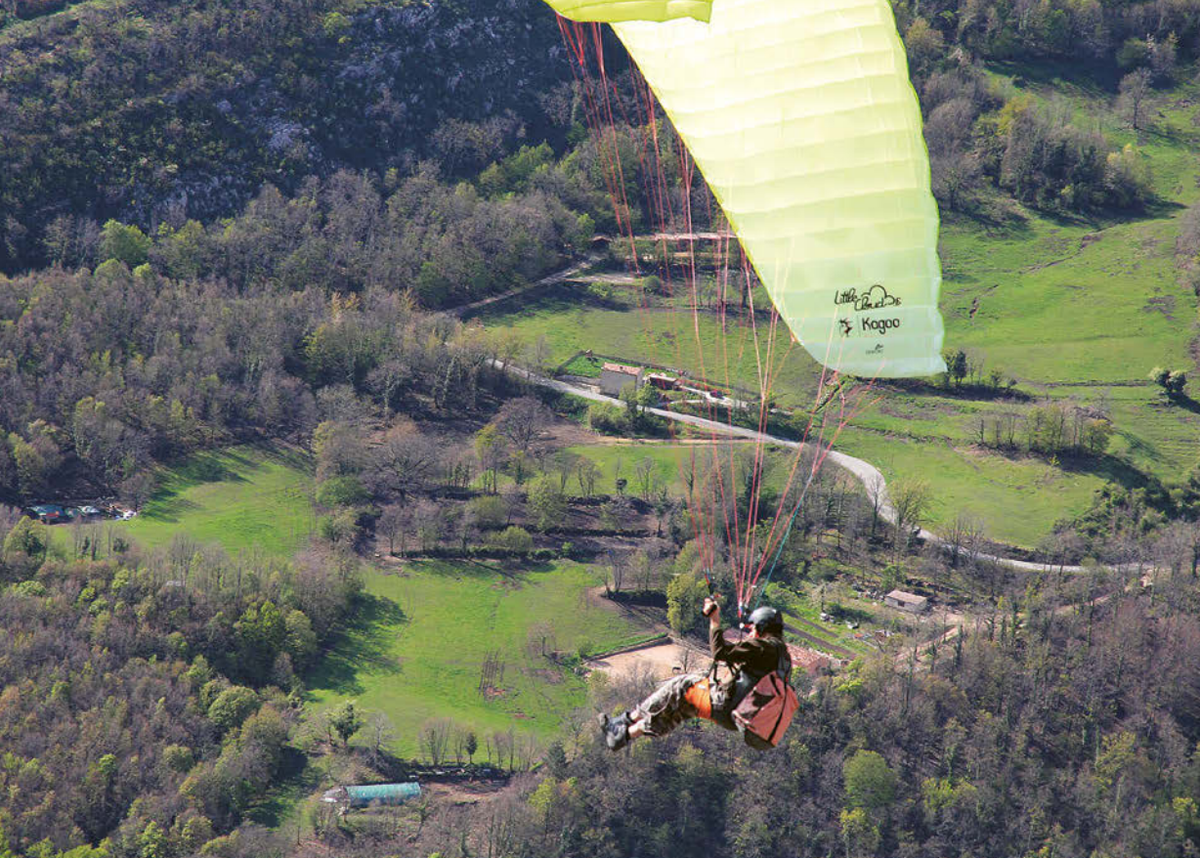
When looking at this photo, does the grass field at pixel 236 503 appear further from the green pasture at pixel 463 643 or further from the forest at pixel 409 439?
the green pasture at pixel 463 643

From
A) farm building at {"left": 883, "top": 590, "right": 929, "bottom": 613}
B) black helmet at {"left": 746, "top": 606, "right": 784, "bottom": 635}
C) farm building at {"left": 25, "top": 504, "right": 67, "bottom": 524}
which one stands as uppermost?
black helmet at {"left": 746, "top": 606, "right": 784, "bottom": 635}

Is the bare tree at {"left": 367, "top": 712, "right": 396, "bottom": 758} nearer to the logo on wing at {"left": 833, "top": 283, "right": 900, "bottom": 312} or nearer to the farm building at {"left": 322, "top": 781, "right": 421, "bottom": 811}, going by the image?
the farm building at {"left": 322, "top": 781, "right": 421, "bottom": 811}

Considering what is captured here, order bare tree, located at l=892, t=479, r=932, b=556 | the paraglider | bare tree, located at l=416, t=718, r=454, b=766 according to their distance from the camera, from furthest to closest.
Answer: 1. bare tree, located at l=892, t=479, r=932, b=556
2. bare tree, located at l=416, t=718, r=454, b=766
3. the paraglider

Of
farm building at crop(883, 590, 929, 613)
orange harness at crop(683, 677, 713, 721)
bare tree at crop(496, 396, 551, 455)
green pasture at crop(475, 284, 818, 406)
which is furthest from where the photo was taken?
green pasture at crop(475, 284, 818, 406)

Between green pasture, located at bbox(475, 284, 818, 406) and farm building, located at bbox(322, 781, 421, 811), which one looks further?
green pasture, located at bbox(475, 284, 818, 406)

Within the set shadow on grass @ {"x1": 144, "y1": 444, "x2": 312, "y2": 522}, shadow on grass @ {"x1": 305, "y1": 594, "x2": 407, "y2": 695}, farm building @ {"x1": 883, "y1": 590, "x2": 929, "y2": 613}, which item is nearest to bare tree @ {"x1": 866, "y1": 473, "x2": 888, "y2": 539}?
farm building @ {"x1": 883, "y1": 590, "x2": 929, "y2": 613}

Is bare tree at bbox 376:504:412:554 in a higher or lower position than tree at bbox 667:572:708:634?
higher

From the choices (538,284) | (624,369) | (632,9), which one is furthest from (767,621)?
(538,284)

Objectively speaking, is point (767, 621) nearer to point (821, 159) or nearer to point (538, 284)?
point (821, 159)
